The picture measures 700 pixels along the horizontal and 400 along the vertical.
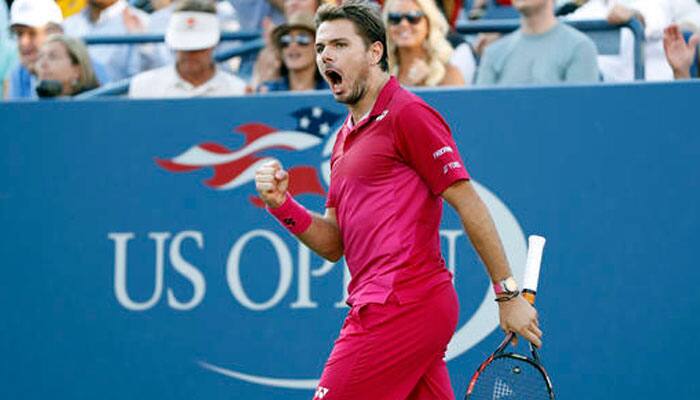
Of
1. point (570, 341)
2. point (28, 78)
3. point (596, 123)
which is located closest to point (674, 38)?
point (596, 123)

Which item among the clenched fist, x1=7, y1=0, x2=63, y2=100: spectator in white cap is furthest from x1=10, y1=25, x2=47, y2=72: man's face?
the clenched fist

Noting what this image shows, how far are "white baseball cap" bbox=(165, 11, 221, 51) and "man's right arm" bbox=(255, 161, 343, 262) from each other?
2961 mm

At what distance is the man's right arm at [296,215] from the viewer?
4781 mm

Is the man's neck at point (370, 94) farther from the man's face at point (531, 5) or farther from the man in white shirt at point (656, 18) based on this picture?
the man in white shirt at point (656, 18)

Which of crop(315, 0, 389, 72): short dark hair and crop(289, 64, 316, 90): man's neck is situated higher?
crop(315, 0, 389, 72): short dark hair

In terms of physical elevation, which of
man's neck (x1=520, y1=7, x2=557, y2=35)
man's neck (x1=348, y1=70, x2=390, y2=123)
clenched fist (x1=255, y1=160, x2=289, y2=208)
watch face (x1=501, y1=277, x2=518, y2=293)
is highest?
man's neck (x1=520, y1=7, x2=557, y2=35)

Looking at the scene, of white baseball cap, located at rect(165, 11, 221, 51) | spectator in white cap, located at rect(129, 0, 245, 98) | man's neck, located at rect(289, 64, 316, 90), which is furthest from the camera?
white baseball cap, located at rect(165, 11, 221, 51)

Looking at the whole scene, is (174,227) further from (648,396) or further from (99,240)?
(648,396)

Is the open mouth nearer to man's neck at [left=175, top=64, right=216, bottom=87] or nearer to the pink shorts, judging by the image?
the pink shorts

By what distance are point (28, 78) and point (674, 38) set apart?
3793mm

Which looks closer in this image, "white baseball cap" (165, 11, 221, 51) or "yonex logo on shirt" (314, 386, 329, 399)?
"yonex logo on shirt" (314, 386, 329, 399)

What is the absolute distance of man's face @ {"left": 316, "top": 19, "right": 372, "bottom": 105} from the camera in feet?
15.7

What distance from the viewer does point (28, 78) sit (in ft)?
28.6

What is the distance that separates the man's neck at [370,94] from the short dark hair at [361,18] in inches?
1.7
